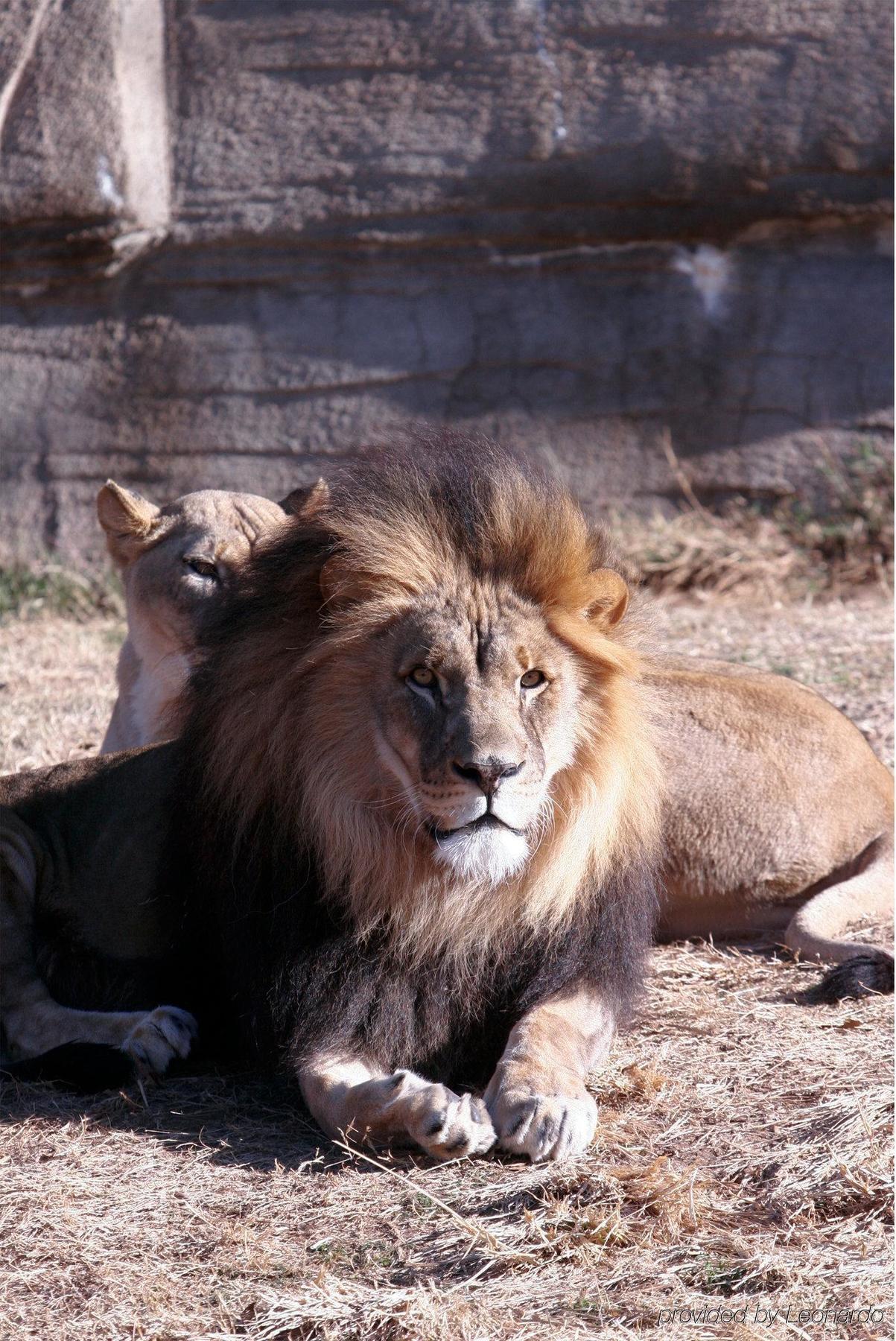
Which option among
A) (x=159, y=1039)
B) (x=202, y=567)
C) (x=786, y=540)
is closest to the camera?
(x=159, y=1039)

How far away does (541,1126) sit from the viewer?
2.58 metres

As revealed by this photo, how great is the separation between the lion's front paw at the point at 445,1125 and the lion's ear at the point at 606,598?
37.3 inches

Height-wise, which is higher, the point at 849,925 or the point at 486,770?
the point at 486,770

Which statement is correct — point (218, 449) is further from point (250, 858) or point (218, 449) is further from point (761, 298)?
point (250, 858)

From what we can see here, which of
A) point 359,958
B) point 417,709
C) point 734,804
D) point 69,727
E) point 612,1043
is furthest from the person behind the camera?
point 69,727

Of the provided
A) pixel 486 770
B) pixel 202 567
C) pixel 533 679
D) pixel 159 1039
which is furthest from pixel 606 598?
pixel 202 567

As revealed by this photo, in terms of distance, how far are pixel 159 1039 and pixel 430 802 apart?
0.92m

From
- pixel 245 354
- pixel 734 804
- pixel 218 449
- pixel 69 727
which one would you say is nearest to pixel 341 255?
pixel 245 354

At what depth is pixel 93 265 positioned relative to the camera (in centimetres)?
718

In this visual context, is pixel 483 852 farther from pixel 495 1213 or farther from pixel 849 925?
pixel 849 925

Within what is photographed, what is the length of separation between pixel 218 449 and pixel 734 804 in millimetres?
4206

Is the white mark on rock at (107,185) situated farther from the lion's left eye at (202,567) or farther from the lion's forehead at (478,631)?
the lion's forehead at (478,631)

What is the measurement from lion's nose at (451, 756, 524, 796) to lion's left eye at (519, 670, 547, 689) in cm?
21

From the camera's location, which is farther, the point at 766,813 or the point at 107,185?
the point at 107,185
